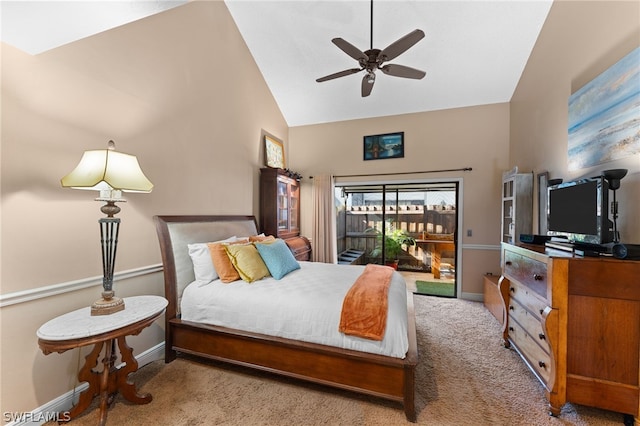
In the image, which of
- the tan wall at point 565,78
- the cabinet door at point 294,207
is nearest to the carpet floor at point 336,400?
the tan wall at point 565,78

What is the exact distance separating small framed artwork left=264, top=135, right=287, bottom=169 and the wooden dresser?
3.69 m

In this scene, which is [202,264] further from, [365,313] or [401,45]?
[401,45]

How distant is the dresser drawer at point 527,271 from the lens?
5.88 feet

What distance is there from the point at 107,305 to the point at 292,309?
121 cm

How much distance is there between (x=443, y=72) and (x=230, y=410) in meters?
4.64

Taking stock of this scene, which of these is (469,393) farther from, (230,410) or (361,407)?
(230,410)

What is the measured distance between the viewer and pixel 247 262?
235 cm

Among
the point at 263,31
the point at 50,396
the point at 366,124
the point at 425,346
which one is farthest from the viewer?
the point at 366,124

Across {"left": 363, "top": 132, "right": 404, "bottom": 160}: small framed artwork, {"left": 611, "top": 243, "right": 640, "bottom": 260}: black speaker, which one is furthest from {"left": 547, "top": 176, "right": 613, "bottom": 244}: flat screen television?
{"left": 363, "top": 132, "right": 404, "bottom": 160}: small framed artwork

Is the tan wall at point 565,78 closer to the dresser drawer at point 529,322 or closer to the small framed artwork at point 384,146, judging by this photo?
the dresser drawer at point 529,322

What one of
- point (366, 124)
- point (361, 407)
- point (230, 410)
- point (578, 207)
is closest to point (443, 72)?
point (366, 124)

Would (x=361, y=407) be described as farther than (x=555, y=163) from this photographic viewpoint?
No

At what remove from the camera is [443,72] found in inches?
146

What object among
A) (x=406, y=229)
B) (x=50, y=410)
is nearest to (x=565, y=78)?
(x=406, y=229)
